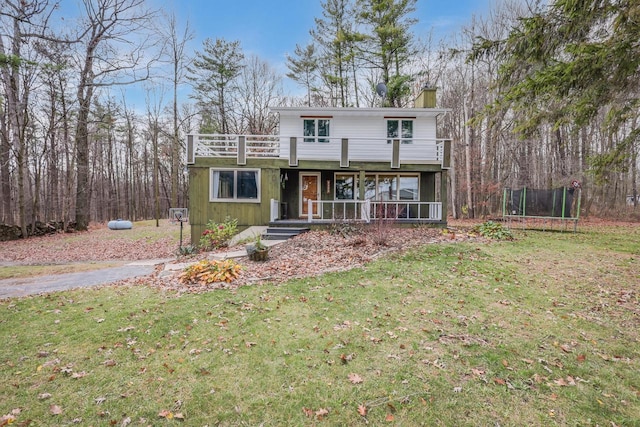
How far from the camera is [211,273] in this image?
6.84 m

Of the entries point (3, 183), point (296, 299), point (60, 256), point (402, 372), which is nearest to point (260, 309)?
point (296, 299)

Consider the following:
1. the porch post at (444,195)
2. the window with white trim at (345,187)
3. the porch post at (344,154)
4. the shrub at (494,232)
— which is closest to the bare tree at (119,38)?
the porch post at (344,154)

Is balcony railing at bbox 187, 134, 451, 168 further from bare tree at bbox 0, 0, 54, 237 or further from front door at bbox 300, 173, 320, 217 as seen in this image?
bare tree at bbox 0, 0, 54, 237

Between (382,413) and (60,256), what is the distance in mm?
14060

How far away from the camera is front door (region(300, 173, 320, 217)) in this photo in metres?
14.5

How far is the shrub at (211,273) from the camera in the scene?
6.69 meters

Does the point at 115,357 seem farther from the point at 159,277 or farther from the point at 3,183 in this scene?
the point at 3,183

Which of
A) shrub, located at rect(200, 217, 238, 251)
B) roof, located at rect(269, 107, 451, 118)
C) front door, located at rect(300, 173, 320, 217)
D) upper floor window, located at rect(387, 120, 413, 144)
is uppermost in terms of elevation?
roof, located at rect(269, 107, 451, 118)

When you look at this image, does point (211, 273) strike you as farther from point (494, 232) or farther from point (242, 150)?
point (494, 232)

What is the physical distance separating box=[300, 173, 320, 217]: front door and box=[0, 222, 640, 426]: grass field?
813 cm

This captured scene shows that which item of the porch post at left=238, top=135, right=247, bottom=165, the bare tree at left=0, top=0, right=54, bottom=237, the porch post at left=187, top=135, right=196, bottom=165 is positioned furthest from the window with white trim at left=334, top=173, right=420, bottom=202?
the bare tree at left=0, top=0, right=54, bottom=237

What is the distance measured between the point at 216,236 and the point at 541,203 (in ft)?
46.4

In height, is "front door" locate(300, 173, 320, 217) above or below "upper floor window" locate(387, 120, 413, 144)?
below

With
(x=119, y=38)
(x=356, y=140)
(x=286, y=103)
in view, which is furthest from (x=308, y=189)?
(x=286, y=103)
